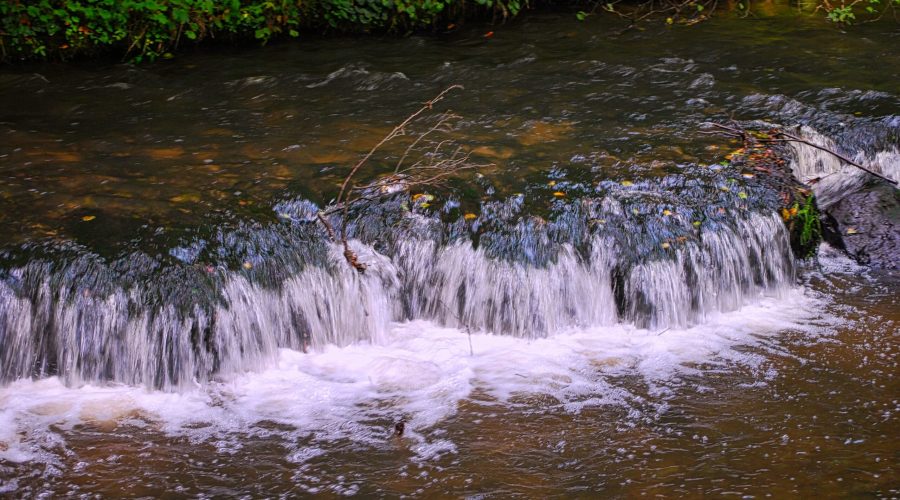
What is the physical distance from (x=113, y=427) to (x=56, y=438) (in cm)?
29

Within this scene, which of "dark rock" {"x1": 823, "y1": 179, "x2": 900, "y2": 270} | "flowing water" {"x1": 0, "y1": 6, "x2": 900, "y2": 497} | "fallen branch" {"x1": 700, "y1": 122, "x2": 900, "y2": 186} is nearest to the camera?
"flowing water" {"x1": 0, "y1": 6, "x2": 900, "y2": 497}

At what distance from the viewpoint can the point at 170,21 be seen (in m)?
9.58

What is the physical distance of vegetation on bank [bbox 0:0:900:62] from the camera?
930 centimetres

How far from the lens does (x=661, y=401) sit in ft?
16.8

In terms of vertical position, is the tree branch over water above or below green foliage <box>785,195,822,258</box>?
above

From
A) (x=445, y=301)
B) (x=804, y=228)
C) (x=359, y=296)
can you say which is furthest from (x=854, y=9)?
(x=359, y=296)

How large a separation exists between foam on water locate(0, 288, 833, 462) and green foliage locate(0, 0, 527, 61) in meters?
5.05

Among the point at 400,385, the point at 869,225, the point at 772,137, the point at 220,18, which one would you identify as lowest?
the point at 400,385

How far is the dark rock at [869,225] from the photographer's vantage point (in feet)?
22.2

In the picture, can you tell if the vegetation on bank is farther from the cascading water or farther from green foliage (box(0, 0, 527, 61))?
the cascading water

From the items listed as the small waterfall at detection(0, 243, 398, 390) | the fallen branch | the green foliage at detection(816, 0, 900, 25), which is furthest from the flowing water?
the green foliage at detection(816, 0, 900, 25)

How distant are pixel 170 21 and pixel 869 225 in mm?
6872

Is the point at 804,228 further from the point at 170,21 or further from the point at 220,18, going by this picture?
the point at 170,21

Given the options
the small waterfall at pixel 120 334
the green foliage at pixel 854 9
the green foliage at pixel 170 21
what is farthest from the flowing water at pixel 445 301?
the green foliage at pixel 854 9
